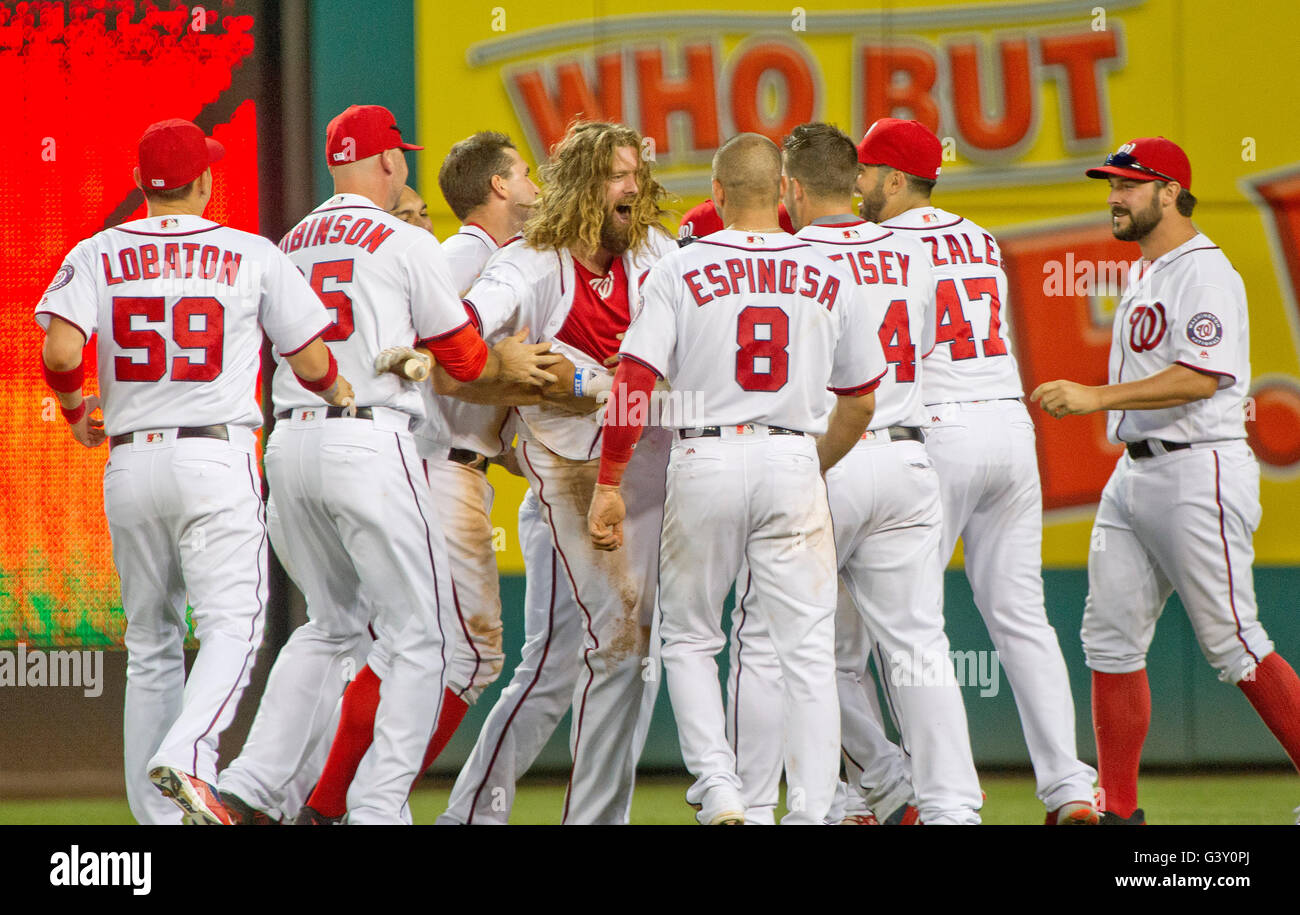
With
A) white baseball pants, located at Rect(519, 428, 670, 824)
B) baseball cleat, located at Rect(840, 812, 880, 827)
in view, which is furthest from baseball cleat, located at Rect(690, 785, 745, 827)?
baseball cleat, located at Rect(840, 812, 880, 827)

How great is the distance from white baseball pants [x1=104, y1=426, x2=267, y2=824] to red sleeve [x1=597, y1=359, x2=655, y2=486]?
1035 mm

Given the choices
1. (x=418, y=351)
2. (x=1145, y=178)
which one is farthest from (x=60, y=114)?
(x=1145, y=178)

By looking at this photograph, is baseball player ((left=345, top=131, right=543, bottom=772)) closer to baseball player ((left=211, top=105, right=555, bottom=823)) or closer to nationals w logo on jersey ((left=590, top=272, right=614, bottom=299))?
baseball player ((left=211, top=105, right=555, bottom=823))

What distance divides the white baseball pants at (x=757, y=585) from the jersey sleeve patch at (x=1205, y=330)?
1431 mm

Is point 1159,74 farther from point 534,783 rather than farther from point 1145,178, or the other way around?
point 534,783

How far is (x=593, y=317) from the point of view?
4348 millimetres

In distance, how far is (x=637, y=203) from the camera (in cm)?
433

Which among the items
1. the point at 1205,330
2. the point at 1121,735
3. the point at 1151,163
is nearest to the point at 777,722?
the point at 1121,735

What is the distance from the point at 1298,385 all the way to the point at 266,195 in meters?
4.26

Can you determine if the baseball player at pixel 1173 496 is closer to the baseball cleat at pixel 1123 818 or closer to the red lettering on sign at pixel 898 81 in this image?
the baseball cleat at pixel 1123 818

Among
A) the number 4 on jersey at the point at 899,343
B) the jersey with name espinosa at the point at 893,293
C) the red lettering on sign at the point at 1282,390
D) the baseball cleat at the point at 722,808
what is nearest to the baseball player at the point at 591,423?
the baseball cleat at the point at 722,808

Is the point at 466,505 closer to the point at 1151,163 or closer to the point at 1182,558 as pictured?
the point at 1182,558
